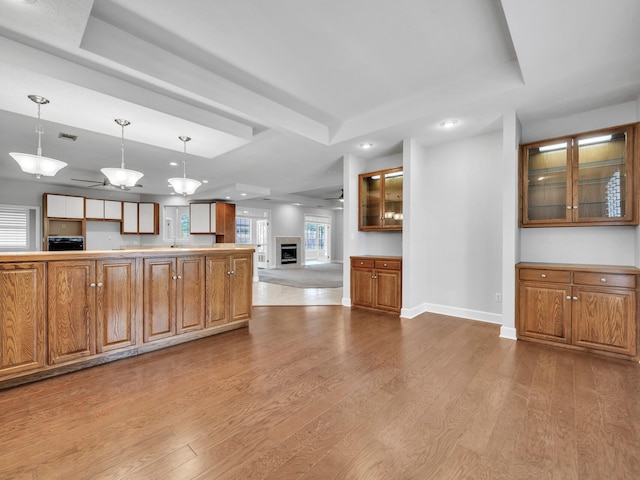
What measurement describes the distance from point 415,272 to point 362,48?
9.68 ft

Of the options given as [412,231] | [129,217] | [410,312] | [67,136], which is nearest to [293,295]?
[410,312]

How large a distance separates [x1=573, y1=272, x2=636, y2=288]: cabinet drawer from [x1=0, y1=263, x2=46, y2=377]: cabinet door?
4808mm

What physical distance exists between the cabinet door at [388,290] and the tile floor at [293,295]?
92cm

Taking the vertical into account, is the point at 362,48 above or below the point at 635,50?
above

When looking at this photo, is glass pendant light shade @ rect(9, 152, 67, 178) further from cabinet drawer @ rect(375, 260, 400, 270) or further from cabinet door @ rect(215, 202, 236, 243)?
cabinet door @ rect(215, 202, 236, 243)

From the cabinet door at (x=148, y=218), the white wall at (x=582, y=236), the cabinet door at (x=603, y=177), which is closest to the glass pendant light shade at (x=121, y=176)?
the white wall at (x=582, y=236)

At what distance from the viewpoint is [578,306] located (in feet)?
9.54

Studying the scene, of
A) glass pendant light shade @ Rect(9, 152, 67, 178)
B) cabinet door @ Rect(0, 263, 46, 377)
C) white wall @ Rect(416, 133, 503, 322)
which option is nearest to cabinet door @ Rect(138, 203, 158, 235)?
glass pendant light shade @ Rect(9, 152, 67, 178)

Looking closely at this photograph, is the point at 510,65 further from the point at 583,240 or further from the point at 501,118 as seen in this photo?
the point at 583,240

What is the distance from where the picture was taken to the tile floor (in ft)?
17.4

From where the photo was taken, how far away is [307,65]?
9.14 feet

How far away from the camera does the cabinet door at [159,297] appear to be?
2.84 meters

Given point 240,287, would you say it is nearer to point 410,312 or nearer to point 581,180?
point 410,312

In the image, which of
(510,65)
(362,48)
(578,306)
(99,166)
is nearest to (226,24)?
(362,48)
